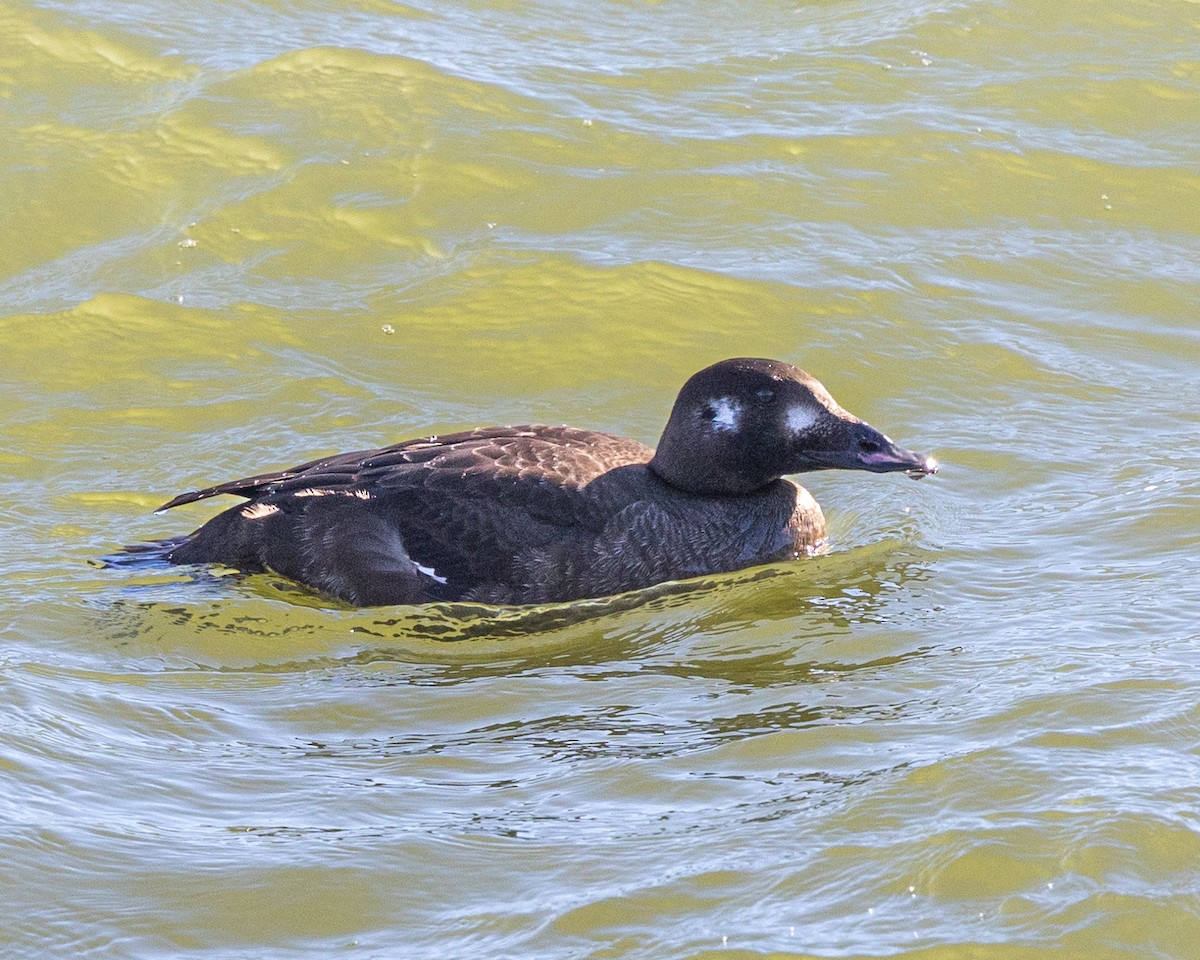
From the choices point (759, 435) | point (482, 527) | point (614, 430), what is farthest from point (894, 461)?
point (614, 430)

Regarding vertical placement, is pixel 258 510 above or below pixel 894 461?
below

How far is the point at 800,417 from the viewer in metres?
7.07

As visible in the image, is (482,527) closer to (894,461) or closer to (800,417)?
(800,417)

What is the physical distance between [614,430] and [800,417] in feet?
5.75

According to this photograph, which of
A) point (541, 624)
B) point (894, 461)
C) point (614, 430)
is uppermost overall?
point (894, 461)

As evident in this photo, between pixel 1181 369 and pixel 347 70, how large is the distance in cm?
563

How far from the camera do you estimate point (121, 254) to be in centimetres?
998

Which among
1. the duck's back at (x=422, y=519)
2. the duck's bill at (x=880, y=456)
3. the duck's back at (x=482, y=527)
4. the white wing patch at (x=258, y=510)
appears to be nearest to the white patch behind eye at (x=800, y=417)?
the duck's bill at (x=880, y=456)

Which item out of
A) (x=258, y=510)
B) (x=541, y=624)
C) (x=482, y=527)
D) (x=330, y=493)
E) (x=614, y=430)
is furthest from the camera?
(x=614, y=430)

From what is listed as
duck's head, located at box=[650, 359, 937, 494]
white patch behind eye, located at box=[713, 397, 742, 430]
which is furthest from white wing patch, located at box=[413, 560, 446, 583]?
white patch behind eye, located at box=[713, 397, 742, 430]

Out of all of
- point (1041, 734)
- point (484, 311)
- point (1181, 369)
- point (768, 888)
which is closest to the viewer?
point (768, 888)

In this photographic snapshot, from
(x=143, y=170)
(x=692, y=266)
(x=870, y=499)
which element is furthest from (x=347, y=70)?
(x=870, y=499)

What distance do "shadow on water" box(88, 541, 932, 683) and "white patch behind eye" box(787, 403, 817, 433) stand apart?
0.56m

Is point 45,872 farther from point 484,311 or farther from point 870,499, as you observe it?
point 484,311
